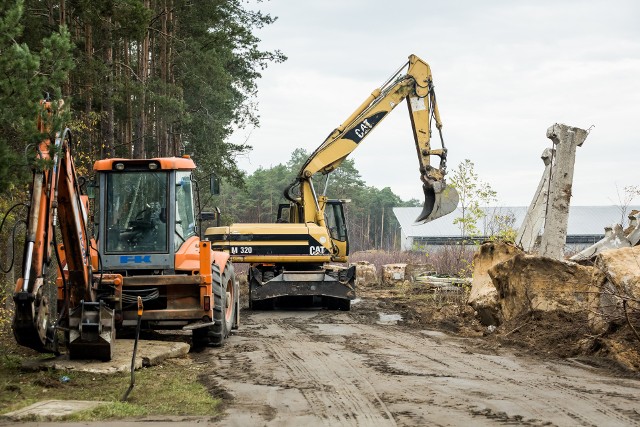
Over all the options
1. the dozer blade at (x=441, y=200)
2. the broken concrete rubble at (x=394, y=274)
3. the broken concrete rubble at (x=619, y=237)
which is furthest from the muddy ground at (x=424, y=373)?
the broken concrete rubble at (x=394, y=274)

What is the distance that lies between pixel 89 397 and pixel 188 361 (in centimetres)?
294

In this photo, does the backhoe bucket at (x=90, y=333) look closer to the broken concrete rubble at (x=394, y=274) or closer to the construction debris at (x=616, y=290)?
the construction debris at (x=616, y=290)

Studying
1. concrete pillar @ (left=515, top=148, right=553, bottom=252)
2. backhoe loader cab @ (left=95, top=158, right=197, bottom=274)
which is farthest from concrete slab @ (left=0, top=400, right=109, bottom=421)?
concrete pillar @ (left=515, top=148, right=553, bottom=252)

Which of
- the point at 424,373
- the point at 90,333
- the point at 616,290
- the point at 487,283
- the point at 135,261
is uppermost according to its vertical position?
the point at 135,261

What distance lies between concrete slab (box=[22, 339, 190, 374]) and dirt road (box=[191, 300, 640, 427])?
0.49 metres

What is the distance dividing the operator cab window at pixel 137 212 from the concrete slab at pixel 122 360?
1.43 metres

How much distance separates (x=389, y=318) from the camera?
19.6 metres

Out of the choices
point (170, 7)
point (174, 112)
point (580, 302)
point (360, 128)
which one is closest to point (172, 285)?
point (580, 302)

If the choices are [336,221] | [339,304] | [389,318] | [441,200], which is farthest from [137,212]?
[441,200]

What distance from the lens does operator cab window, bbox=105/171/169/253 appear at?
42.8 ft

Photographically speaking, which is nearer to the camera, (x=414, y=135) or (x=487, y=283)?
(x=487, y=283)

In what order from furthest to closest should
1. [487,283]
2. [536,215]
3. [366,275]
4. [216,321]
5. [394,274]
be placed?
[366,275] → [394,274] → [536,215] → [487,283] → [216,321]

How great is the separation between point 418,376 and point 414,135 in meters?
14.8

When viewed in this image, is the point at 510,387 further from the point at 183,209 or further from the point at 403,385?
the point at 183,209
